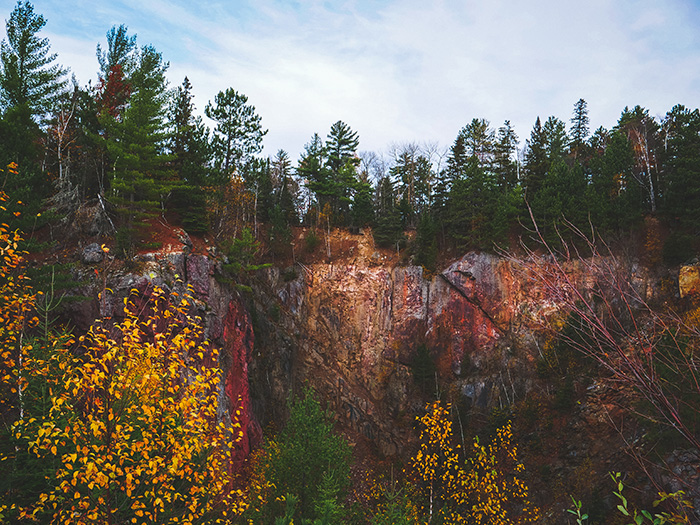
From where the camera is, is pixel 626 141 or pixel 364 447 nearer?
pixel 364 447

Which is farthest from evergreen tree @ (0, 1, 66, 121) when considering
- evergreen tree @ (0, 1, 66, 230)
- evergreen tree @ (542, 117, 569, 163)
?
evergreen tree @ (542, 117, 569, 163)

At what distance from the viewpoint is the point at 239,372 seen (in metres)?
20.6

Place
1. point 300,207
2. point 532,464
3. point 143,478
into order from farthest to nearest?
point 300,207 → point 532,464 → point 143,478

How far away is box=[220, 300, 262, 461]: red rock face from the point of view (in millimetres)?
19172

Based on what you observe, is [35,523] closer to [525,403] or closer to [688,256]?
[525,403]

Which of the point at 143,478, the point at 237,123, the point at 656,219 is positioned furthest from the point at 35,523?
the point at 656,219

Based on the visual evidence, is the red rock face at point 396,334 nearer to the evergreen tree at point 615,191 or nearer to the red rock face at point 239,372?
the red rock face at point 239,372

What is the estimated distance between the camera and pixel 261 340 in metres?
26.7

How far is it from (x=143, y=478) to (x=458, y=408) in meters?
23.3

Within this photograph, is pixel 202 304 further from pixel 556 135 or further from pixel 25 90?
pixel 556 135

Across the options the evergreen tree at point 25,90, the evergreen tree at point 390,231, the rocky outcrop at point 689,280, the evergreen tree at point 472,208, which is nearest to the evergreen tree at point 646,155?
the rocky outcrop at point 689,280

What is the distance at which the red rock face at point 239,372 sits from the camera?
19.2m

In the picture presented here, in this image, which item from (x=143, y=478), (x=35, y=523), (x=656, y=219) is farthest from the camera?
(x=656, y=219)

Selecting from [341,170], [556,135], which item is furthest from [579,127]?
[341,170]
